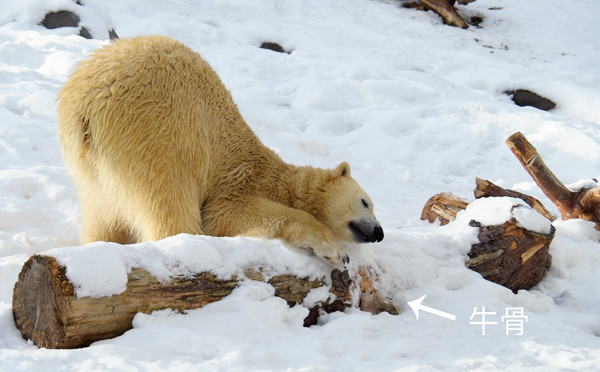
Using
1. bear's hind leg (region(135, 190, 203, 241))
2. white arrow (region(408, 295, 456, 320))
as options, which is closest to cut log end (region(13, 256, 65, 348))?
bear's hind leg (region(135, 190, 203, 241))

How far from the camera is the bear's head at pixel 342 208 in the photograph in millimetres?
3857

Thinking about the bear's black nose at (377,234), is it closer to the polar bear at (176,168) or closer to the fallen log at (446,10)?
the polar bear at (176,168)

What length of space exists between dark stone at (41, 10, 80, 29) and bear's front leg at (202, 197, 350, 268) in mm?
7383

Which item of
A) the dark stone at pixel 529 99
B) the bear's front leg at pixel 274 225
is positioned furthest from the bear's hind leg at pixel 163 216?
the dark stone at pixel 529 99

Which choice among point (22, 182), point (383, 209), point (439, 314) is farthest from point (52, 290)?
point (383, 209)

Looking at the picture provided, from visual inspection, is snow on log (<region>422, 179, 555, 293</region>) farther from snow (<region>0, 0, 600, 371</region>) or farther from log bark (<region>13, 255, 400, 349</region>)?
log bark (<region>13, 255, 400, 349</region>)

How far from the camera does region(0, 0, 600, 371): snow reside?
2.62 metres

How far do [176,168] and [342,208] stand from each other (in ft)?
3.74

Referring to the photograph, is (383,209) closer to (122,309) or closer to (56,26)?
(122,309)

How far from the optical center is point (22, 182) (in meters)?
4.90

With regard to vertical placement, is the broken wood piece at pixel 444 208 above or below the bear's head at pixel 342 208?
below

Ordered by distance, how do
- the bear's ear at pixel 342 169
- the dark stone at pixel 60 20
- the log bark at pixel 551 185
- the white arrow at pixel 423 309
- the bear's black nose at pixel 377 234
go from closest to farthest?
the white arrow at pixel 423 309 → the bear's black nose at pixel 377 234 → the bear's ear at pixel 342 169 → the log bark at pixel 551 185 → the dark stone at pixel 60 20

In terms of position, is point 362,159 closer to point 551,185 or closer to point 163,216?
point 551,185

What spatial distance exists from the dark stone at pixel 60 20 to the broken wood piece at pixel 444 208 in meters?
7.31
